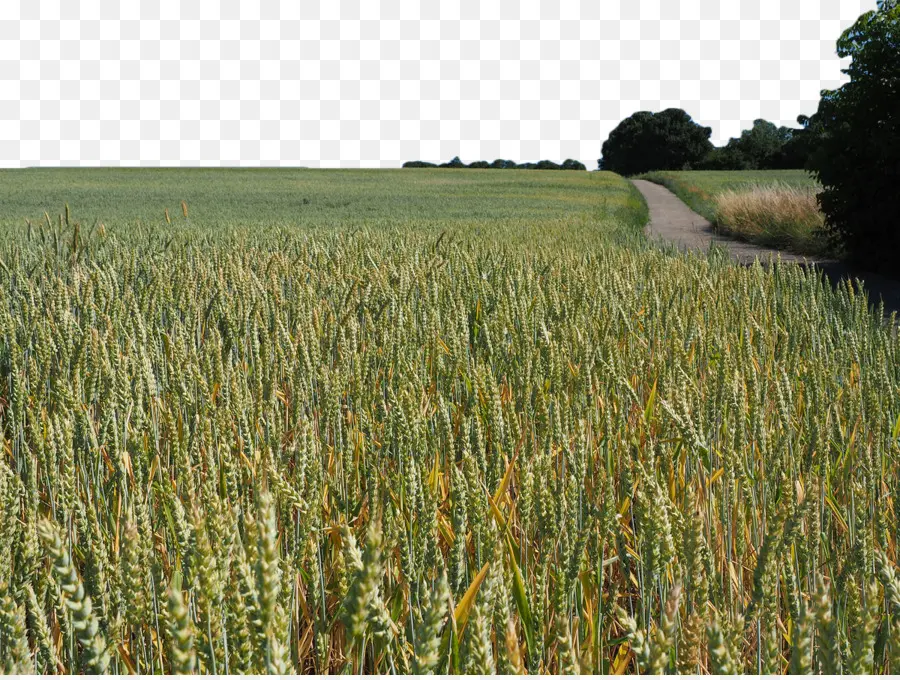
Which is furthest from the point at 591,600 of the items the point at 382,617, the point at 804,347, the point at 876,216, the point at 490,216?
the point at 490,216

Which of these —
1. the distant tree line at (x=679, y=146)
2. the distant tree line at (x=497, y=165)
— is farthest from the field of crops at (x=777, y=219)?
the distant tree line at (x=679, y=146)

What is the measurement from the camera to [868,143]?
Result: 9.59m

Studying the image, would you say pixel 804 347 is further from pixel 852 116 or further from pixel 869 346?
pixel 852 116

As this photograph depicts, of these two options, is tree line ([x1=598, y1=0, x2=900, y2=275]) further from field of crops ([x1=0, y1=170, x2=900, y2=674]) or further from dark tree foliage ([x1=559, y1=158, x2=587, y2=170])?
dark tree foliage ([x1=559, y1=158, x2=587, y2=170])

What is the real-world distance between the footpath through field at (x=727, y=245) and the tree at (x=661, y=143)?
1879 inches

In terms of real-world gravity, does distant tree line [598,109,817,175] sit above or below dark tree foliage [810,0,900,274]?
above

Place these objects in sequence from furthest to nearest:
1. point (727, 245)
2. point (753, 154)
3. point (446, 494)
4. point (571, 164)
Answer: point (571, 164), point (753, 154), point (727, 245), point (446, 494)

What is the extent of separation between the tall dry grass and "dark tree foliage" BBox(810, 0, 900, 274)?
86.2 inches

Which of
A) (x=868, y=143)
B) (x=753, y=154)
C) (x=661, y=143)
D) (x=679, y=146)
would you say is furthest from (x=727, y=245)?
(x=679, y=146)

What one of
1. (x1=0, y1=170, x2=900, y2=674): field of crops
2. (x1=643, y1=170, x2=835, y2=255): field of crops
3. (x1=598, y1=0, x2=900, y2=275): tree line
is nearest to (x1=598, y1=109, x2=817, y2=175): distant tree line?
(x1=643, y1=170, x2=835, y2=255): field of crops

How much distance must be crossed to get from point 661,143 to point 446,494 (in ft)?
264

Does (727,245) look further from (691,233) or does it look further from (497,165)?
(497,165)

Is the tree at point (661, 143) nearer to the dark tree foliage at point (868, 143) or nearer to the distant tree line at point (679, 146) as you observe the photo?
the distant tree line at point (679, 146)

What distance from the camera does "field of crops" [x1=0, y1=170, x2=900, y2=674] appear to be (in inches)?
36.4
